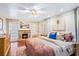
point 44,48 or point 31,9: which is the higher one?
point 31,9

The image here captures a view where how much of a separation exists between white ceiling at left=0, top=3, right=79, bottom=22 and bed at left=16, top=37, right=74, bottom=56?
1.33 ft

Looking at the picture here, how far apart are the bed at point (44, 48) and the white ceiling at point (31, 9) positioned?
0.40 meters

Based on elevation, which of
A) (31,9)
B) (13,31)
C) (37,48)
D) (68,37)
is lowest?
(37,48)

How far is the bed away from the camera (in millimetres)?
2096

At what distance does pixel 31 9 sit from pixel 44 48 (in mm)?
734

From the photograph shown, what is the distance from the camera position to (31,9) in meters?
2.09

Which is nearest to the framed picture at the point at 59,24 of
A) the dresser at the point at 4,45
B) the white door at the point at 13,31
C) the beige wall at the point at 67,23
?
the beige wall at the point at 67,23

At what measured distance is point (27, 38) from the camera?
212 centimetres

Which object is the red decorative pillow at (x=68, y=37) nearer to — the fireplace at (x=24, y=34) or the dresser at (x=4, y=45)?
the fireplace at (x=24, y=34)

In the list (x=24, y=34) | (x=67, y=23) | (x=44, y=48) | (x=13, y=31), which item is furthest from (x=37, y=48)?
(x=67, y=23)

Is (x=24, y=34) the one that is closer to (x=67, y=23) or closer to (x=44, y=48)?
(x=44, y=48)

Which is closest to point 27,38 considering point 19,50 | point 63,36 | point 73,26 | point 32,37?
point 32,37

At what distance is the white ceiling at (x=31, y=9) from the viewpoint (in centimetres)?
207

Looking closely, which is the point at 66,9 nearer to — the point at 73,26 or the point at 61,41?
the point at 73,26
